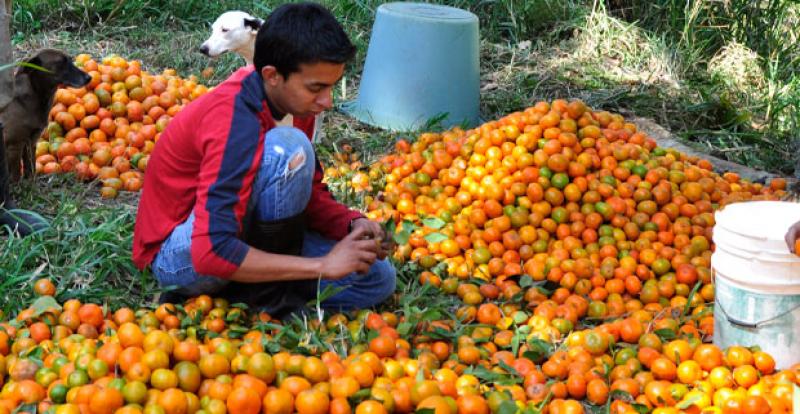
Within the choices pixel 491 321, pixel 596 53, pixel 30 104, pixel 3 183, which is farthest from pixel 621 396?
pixel 596 53

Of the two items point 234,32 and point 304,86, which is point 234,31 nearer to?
point 234,32

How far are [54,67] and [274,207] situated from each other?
69.8 inches

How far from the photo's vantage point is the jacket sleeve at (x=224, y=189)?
275cm

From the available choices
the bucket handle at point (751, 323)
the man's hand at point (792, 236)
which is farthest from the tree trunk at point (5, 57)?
the man's hand at point (792, 236)

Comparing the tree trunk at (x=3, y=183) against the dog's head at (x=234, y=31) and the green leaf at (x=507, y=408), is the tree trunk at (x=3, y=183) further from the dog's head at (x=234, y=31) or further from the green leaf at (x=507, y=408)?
the green leaf at (x=507, y=408)

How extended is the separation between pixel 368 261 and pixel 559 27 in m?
4.79

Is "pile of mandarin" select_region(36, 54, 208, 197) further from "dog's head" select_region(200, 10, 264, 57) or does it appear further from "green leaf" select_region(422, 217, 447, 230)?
"green leaf" select_region(422, 217, 447, 230)

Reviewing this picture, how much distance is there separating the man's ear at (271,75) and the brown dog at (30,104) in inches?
63.0

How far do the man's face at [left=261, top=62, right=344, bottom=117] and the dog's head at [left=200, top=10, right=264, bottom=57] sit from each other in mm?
2061

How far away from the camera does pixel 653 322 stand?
3338mm

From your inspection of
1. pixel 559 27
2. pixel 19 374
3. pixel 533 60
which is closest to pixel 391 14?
pixel 533 60

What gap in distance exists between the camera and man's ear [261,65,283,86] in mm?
2926

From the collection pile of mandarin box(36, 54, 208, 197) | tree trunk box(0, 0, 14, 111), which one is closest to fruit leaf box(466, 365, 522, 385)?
pile of mandarin box(36, 54, 208, 197)

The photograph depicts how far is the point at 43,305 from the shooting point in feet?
9.75
